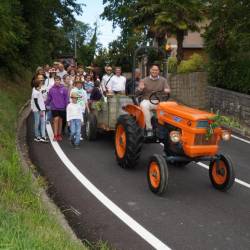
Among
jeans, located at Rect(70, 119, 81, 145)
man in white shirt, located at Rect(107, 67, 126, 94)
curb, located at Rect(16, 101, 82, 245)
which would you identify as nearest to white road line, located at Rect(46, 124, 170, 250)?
curb, located at Rect(16, 101, 82, 245)

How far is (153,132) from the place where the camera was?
Result: 9.48 m

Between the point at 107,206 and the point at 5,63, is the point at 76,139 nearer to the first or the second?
the point at 107,206

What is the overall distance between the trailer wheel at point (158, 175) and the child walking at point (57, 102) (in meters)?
5.01

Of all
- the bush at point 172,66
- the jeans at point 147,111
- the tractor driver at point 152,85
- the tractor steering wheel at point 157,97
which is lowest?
the bush at point 172,66

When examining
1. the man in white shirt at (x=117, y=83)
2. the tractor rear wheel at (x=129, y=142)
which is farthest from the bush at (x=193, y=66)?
the tractor rear wheel at (x=129, y=142)

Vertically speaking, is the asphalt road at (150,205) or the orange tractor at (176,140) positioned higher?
the orange tractor at (176,140)

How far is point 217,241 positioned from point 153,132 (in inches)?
136

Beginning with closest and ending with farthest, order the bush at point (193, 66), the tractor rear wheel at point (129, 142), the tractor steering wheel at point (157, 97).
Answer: the tractor rear wheel at point (129, 142) → the tractor steering wheel at point (157, 97) → the bush at point (193, 66)

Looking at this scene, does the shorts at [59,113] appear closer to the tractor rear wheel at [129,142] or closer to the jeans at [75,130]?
the jeans at [75,130]

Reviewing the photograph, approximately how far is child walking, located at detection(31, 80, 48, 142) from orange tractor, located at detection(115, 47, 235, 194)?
349 centimetres

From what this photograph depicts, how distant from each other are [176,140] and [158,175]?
2.14ft

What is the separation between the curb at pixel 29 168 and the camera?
22.2 ft

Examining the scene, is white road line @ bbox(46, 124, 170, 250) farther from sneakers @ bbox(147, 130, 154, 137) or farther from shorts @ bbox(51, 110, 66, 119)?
shorts @ bbox(51, 110, 66, 119)

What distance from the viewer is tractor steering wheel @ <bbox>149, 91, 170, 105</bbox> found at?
955cm
